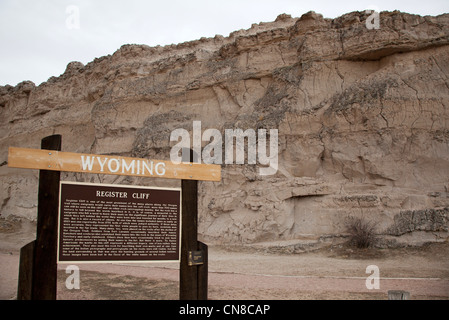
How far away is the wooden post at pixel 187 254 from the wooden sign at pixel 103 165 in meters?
0.23

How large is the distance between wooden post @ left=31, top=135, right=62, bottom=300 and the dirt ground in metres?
3.05

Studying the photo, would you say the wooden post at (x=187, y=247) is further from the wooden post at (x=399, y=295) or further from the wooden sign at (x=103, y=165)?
the wooden post at (x=399, y=295)

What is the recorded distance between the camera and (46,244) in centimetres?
554

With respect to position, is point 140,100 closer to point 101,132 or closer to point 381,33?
point 101,132

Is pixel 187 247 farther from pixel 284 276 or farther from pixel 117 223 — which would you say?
pixel 284 276

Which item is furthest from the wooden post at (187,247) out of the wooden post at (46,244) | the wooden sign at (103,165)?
the wooden post at (46,244)

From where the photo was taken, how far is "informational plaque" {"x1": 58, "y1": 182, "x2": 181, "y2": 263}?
5703 millimetres

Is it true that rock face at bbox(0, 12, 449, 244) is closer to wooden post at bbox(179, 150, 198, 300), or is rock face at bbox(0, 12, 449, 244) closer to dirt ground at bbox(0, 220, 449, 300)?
dirt ground at bbox(0, 220, 449, 300)

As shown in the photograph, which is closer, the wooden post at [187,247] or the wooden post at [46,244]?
the wooden post at [46,244]

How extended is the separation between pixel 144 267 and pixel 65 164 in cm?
789

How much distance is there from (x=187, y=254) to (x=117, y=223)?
1190 millimetres

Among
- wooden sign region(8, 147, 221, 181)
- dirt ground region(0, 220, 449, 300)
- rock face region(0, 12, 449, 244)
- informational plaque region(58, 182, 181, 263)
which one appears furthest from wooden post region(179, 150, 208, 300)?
rock face region(0, 12, 449, 244)

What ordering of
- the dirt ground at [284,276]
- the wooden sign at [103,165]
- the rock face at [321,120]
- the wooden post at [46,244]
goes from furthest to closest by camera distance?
the rock face at [321,120] < the dirt ground at [284,276] < the wooden sign at [103,165] < the wooden post at [46,244]

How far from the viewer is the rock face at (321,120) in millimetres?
17438
